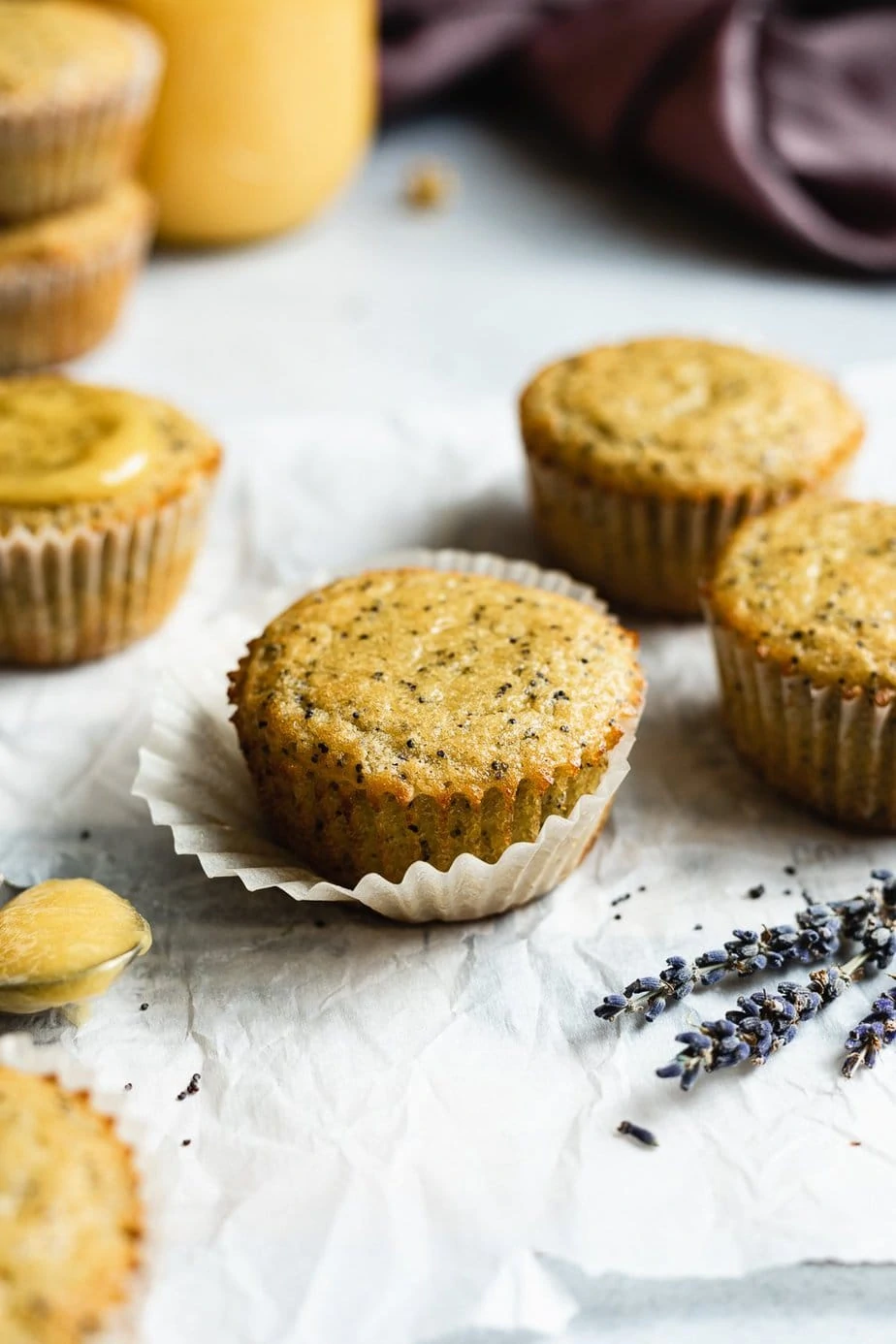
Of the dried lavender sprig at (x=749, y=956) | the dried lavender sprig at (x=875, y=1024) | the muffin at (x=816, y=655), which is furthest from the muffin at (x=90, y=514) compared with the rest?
the dried lavender sprig at (x=875, y=1024)

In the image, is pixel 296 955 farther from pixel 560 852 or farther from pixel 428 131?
pixel 428 131

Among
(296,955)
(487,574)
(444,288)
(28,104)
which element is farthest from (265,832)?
(444,288)

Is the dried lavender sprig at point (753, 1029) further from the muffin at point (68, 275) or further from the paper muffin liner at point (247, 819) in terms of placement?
the muffin at point (68, 275)

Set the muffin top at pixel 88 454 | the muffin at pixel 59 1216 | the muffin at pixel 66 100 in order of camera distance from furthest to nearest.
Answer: the muffin at pixel 66 100
the muffin top at pixel 88 454
the muffin at pixel 59 1216

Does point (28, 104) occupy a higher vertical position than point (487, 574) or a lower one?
higher

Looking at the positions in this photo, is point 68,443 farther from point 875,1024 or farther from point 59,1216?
point 875,1024

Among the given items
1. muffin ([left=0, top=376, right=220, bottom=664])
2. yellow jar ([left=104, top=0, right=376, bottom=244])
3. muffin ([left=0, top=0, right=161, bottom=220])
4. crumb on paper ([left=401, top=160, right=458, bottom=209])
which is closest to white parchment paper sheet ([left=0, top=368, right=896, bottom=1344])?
muffin ([left=0, top=376, right=220, bottom=664])
